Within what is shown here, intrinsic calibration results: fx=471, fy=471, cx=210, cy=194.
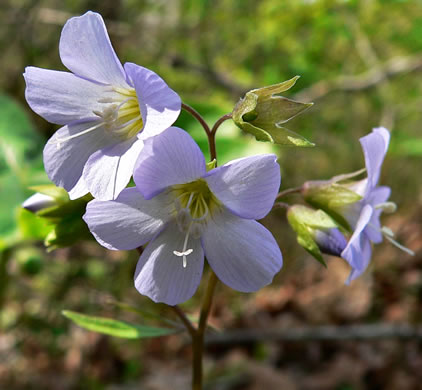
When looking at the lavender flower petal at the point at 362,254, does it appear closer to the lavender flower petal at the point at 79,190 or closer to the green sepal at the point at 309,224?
the green sepal at the point at 309,224

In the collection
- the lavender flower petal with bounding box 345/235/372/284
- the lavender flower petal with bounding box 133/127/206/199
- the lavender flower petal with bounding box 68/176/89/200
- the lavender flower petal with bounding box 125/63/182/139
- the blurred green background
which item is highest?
the lavender flower petal with bounding box 125/63/182/139

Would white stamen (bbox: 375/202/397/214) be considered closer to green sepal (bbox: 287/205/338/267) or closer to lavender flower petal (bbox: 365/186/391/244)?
lavender flower petal (bbox: 365/186/391/244)

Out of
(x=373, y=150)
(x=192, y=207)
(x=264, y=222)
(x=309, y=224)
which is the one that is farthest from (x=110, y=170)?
(x=264, y=222)

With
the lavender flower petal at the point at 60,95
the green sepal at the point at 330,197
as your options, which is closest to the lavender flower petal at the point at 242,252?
the green sepal at the point at 330,197

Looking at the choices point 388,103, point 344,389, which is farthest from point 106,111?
point 388,103

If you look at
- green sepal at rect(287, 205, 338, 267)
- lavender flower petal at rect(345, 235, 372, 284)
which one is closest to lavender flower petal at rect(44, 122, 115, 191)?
green sepal at rect(287, 205, 338, 267)

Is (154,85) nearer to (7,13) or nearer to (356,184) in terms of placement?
(356,184)
